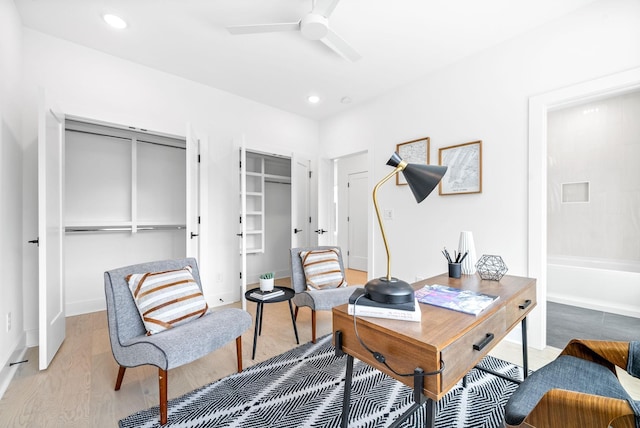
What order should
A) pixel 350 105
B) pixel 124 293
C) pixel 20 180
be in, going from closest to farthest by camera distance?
pixel 124 293
pixel 20 180
pixel 350 105

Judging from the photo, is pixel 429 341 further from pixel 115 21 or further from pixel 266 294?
pixel 115 21

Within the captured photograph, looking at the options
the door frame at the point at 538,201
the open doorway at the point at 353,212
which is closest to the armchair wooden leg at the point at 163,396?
the door frame at the point at 538,201

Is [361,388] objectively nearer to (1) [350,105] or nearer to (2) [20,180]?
(2) [20,180]

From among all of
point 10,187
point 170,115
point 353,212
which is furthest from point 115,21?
point 353,212

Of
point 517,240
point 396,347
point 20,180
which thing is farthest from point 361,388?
point 20,180

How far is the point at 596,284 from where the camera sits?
321 cm

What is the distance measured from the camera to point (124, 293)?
1.69 meters

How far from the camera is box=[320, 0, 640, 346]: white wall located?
2.07 meters

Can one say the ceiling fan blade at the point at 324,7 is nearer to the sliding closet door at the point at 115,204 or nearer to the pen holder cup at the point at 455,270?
the pen holder cup at the point at 455,270

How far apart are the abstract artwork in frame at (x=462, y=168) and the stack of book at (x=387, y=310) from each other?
2087mm

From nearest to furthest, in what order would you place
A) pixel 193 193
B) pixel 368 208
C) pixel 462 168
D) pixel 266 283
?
1. pixel 266 283
2. pixel 462 168
3. pixel 193 193
4. pixel 368 208

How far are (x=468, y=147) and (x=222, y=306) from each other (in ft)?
10.8

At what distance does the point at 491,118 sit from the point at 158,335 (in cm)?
314

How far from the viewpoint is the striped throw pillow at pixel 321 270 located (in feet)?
8.48
